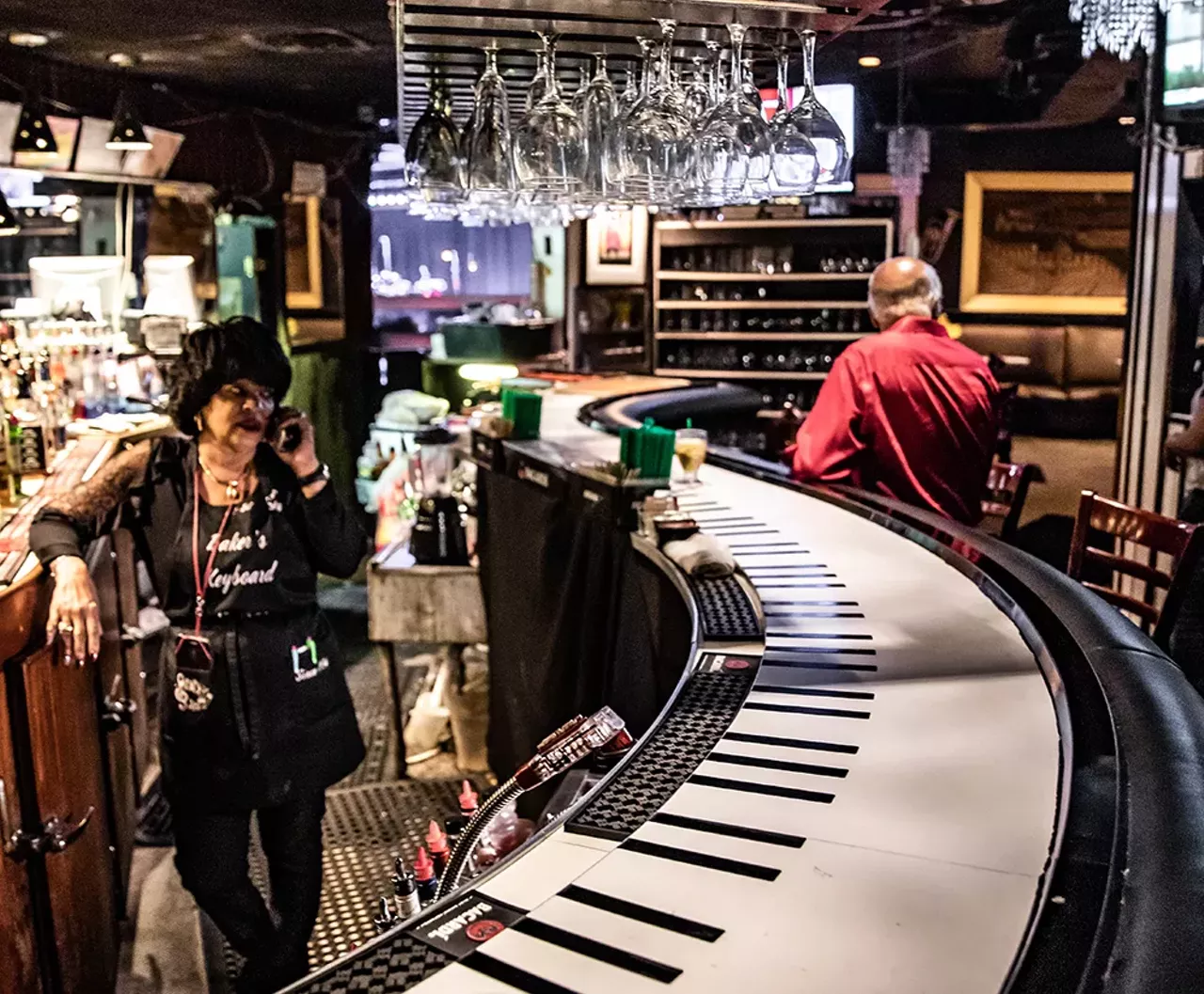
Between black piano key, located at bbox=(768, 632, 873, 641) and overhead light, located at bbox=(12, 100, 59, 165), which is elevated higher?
overhead light, located at bbox=(12, 100, 59, 165)

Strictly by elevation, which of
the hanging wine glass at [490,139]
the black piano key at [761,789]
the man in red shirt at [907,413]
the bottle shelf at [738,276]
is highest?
the hanging wine glass at [490,139]

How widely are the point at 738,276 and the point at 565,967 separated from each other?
27.3 feet

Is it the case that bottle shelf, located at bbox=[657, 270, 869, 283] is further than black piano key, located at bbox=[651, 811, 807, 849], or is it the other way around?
bottle shelf, located at bbox=[657, 270, 869, 283]

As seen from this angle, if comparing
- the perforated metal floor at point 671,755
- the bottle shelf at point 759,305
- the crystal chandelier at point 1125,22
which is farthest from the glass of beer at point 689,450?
the bottle shelf at point 759,305

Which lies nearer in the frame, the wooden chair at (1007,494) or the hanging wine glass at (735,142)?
the hanging wine glass at (735,142)

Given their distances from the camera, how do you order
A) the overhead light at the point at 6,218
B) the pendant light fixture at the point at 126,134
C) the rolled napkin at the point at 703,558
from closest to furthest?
the rolled napkin at the point at 703,558, the overhead light at the point at 6,218, the pendant light fixture at the point at 126,134

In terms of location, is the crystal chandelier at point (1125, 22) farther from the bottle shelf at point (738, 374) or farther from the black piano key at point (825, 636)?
the bottle shelf at point (738, 374)

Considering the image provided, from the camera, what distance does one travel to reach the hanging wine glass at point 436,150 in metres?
2.64

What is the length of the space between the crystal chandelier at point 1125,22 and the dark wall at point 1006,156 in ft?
18.0

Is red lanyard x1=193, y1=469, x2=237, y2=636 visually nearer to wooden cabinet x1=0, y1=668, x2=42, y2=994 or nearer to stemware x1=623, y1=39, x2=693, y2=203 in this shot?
wooden cabinet x1=0, y1=668, x2=42, y2=994

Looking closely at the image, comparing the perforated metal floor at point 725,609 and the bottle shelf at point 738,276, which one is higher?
the bottle shelf at point 738,276

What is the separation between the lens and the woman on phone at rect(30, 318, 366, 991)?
101 inches

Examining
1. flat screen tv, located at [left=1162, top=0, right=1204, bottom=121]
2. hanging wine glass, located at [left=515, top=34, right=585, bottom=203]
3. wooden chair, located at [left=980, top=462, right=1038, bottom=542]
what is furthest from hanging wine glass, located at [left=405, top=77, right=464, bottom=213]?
flat screen tv, located at [left=1162, top=0, right=1204, bottom=121]

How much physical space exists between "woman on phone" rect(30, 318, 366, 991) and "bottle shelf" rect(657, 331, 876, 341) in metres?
6.62
